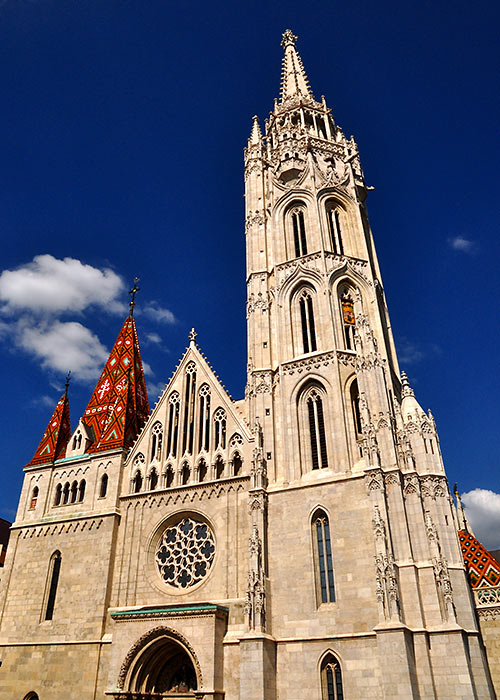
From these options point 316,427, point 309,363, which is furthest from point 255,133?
point 316,427

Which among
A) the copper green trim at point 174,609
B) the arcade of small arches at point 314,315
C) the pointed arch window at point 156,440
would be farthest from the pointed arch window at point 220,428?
the copper green trim at point 174,609

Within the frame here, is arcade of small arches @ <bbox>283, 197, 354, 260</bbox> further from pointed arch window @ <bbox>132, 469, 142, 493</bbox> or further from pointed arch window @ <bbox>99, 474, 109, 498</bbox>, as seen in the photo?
pointed arch window @ <bbox>99, 474, 109, 498</bbox>

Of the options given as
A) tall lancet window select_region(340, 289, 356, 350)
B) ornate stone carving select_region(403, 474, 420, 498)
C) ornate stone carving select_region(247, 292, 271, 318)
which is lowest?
ornate stone carving select_region(403, 474, 420, 498)

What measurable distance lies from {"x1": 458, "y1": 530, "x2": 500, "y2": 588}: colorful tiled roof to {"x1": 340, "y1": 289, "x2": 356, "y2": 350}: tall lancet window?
10.1 m

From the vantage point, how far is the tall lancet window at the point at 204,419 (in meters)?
24.0

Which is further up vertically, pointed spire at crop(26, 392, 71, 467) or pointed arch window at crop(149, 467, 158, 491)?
pointed spire at crop(26, 392, 71, 467)

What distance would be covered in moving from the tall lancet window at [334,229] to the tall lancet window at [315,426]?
8.06m

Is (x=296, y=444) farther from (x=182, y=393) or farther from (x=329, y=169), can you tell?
(x=329, y=169)

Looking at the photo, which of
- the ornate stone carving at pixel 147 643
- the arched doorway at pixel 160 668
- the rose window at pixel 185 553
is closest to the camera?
the ornate stone carving at pixel 147 643

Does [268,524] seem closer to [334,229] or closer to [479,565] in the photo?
[479,565]

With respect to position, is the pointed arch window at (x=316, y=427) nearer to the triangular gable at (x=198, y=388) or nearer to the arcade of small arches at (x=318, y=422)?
the arcade of small arches at (x=318, y=422)

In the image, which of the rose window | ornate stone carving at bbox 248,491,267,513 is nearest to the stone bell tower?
ornate stone carving at bbox 248,491,267,513

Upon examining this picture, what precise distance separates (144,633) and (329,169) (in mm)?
25006

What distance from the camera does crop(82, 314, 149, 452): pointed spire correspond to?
26.3 meters
